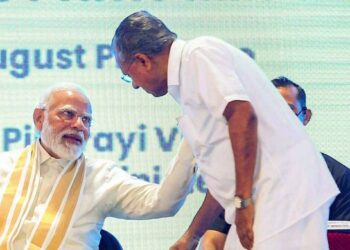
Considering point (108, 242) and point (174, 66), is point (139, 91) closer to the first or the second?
point (108, 242)

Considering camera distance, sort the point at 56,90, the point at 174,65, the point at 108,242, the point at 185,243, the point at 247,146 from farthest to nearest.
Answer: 1. the point at 56,90
2. the point at 108,242
3. the point at 185,243
4. the point at 174,65
5. the point at 247,146

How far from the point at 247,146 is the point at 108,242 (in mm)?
1164

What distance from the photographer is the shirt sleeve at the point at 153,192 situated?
2.58m

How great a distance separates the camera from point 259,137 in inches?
75.4

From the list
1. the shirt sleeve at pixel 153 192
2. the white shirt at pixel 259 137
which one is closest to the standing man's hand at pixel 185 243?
the shirt sleeve at pixel 153 192

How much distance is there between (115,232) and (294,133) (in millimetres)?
1587

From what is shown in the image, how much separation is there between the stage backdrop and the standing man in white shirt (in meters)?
1.38

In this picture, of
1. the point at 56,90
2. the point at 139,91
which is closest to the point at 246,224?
the point at 56,90

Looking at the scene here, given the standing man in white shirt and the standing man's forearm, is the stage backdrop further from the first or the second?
the standing man in white shirt

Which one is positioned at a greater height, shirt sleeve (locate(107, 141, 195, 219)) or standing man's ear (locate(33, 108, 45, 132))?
standing man's ear (locate(33, 108, 45, 132))

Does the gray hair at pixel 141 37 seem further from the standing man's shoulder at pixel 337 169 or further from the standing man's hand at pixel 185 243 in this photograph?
the standing man's shoulder at pixel 337 169

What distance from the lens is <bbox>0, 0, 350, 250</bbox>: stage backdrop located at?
3.37m

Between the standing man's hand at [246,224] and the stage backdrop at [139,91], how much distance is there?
1.47m

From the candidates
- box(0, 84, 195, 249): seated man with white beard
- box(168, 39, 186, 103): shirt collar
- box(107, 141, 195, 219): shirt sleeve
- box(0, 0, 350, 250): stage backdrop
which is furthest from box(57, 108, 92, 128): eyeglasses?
box(168, 39, 186, 103): shirt collar
